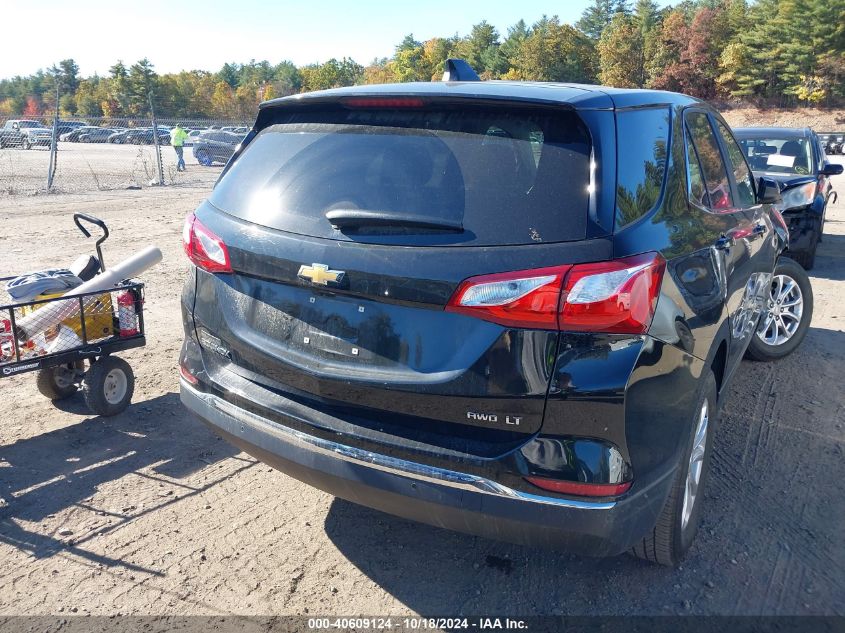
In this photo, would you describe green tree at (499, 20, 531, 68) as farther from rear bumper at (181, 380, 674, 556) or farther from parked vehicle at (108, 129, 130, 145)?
rear bumper at (181, 380, 674, 556)

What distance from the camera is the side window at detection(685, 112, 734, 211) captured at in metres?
3.39

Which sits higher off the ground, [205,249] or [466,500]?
[205,249]

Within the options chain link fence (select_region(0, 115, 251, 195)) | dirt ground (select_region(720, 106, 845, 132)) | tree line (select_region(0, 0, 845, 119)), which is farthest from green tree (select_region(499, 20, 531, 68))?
chain link fence (select_region(0, 115, 251, 195))

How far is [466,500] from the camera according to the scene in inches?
92.3

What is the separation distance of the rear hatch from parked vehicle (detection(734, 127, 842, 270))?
7036 mm

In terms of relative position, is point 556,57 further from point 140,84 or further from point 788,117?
point 140,84

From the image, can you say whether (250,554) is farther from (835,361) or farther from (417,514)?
(835,361)

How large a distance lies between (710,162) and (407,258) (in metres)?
2.03

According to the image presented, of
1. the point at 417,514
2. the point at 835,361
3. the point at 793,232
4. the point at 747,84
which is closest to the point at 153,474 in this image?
the point at 417,514

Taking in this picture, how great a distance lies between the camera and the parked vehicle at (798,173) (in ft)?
28.5

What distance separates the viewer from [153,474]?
3.81 meters

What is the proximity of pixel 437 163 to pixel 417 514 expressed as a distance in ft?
4.13

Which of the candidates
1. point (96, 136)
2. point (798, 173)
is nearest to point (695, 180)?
point (798, 173)

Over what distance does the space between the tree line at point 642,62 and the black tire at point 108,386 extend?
181 feet
